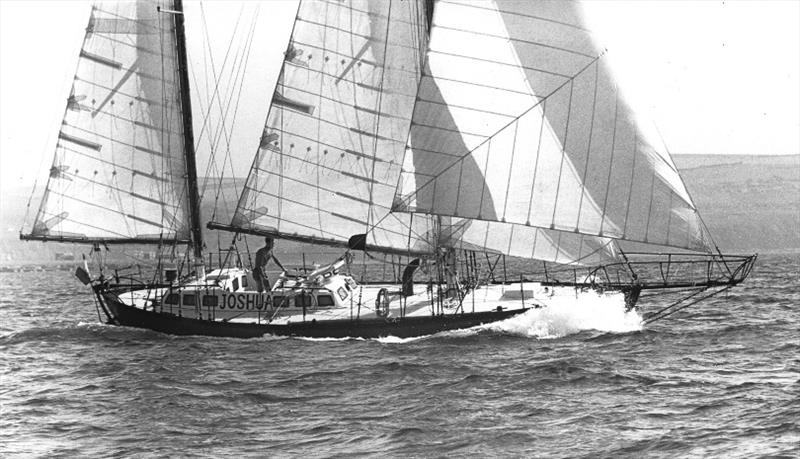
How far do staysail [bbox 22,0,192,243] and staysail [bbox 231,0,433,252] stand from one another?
3927mm

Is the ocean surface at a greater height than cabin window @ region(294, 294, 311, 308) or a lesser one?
lesser

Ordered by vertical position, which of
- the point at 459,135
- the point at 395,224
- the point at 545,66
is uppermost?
the point at 545,66

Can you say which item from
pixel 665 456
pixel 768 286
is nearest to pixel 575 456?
pixel 665 456

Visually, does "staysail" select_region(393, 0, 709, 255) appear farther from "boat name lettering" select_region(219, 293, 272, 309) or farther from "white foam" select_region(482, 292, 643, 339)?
"boat name lettering" select_region(219, 293, 272, 309)

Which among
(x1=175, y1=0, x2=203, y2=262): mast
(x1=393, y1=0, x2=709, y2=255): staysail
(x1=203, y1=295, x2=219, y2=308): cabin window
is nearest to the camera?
(x1=393, y1=0, x2=709, y2=255): staysail

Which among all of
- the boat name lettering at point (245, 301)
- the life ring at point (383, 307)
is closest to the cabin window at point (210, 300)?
the boat name lettering at point (245, 301)

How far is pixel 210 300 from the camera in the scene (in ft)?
123

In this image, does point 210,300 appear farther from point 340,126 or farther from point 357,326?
point 340,126

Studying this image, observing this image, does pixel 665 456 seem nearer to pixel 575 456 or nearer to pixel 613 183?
Answer: pixel 575 456

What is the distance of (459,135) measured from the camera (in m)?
32.9

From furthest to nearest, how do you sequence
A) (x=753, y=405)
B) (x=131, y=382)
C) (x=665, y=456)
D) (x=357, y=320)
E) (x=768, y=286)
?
(x=768, y=286) < (x=357, y=320) < (x=131, y=382) < (x=753, y=405) < (x=665, y=456)

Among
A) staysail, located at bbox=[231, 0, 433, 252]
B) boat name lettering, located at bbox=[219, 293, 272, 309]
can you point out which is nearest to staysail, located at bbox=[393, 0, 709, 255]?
staysail, located at bbox=[231, 0, 433, 252]

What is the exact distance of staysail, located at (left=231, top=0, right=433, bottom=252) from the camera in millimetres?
38219

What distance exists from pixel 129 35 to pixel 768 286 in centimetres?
4437
